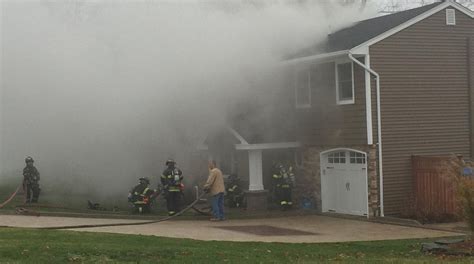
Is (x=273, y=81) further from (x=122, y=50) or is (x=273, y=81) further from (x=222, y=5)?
(x=122, y=50)

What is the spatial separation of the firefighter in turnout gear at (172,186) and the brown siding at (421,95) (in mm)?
5638

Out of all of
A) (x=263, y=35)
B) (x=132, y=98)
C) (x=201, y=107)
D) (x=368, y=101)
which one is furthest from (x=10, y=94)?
(x=368, y=101)

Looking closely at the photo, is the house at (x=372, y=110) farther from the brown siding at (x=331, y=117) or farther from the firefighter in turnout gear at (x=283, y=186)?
the firefighter in turnout gear at (x=283, y=186)

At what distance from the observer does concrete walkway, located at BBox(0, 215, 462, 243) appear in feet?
56.0

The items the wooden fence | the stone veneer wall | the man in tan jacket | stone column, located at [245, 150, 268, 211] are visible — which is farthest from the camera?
the stone veneer wall

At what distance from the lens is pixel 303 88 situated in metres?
24.3

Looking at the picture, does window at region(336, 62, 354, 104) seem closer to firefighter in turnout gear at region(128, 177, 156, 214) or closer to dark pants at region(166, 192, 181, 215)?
dark pants at region(166, 192, 181, 215)

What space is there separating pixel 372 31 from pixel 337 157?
12.7 feet

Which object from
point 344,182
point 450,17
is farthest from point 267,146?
point 450,17

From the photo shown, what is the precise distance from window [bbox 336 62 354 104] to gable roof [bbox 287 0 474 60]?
2.00 ft

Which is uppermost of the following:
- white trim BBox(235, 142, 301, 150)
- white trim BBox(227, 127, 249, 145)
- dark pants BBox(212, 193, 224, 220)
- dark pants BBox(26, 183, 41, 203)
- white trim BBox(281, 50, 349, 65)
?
white trim BBox(281, 50, 349, 65)

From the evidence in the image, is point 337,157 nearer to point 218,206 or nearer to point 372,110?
point 372,110

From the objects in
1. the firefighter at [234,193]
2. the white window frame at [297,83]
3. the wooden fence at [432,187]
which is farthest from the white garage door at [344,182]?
the firefighter at [234,193]

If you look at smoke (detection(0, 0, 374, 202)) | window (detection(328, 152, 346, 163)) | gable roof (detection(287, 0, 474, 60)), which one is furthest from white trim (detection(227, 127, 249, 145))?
gable roof (detection(287, 0, 474, 60))
